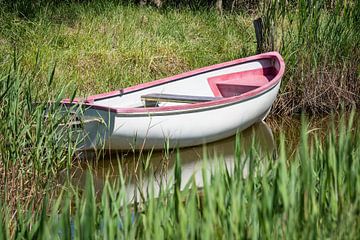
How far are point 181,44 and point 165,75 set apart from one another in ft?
2.91

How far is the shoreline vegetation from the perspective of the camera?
10.3 ft

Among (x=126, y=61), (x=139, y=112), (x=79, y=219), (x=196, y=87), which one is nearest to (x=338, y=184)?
(x=79, y=219)

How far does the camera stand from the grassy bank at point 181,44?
30.8 ft

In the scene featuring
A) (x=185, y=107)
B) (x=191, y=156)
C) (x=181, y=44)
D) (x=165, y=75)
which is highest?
(x=181, y=44)

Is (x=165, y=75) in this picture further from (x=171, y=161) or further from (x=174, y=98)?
(x=171, y=161)

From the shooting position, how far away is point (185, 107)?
26.0 ft

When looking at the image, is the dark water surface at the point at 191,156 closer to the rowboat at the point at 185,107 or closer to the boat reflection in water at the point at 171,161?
the boat reflection in water at the point at 171,161

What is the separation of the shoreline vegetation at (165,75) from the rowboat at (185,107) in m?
0.41

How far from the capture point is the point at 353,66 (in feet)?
31.1

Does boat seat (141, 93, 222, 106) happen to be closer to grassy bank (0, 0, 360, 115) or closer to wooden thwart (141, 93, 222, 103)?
wooden thwart (141, 93, 222, 103)

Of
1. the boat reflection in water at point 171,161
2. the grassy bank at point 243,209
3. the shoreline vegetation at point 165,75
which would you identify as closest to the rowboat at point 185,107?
the boat reflection in water at point 171,161

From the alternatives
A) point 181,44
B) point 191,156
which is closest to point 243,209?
point 191,156

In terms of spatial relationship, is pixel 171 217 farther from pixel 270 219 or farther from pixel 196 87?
pixel 196 87

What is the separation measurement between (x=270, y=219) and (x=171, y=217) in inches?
20.0
